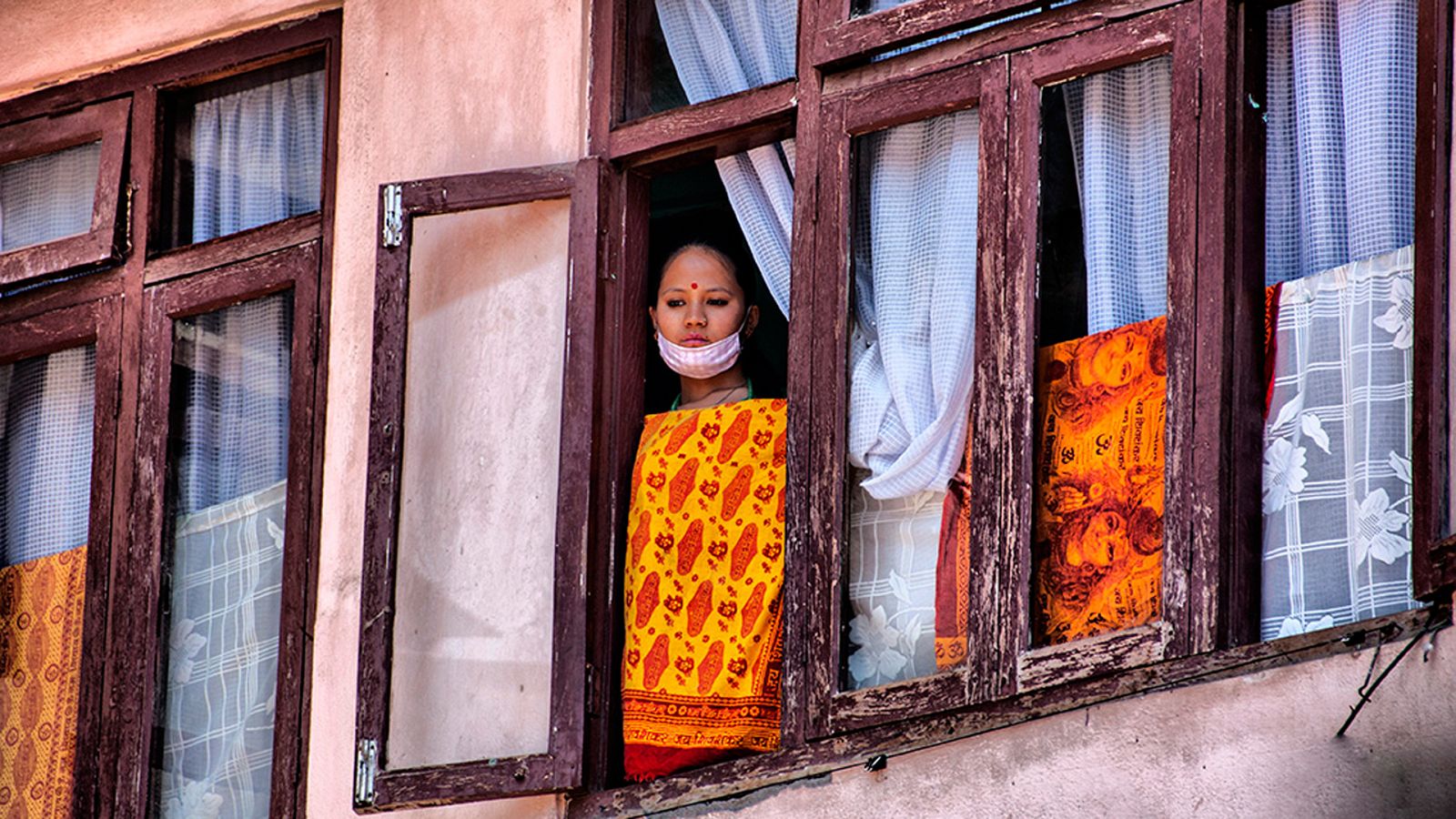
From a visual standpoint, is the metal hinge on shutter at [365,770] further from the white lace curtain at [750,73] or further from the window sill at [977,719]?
the white lace curtain at [750,73]

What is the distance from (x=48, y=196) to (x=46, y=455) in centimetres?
75

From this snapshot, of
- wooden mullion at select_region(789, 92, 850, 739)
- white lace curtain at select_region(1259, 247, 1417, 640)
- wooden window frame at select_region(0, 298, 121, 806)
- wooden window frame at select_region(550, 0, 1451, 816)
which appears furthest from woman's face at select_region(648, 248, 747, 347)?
white lace curtain at select_region(1259, 247, 1417, 640)

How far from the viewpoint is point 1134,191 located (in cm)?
555

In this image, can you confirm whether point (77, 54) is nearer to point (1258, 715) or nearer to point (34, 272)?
point (34, 272)

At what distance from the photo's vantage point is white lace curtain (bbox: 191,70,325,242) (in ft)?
23.5

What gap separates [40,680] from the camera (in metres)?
7.11

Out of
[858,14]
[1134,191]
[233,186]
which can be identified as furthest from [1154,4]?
[233,186]

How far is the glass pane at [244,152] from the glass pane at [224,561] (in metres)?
0.30

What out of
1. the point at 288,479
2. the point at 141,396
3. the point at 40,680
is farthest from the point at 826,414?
the point at 40,680

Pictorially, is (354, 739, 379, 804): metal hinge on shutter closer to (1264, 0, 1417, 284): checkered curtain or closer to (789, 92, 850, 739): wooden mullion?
(789, 92, 850, 739): wooden mullion

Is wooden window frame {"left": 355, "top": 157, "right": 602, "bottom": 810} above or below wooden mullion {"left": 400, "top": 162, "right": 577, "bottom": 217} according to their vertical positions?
below

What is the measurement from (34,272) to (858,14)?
8.32 feet

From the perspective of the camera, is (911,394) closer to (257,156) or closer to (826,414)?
(826,414)

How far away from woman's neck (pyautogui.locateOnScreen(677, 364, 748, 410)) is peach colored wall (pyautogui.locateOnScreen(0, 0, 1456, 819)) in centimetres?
62
